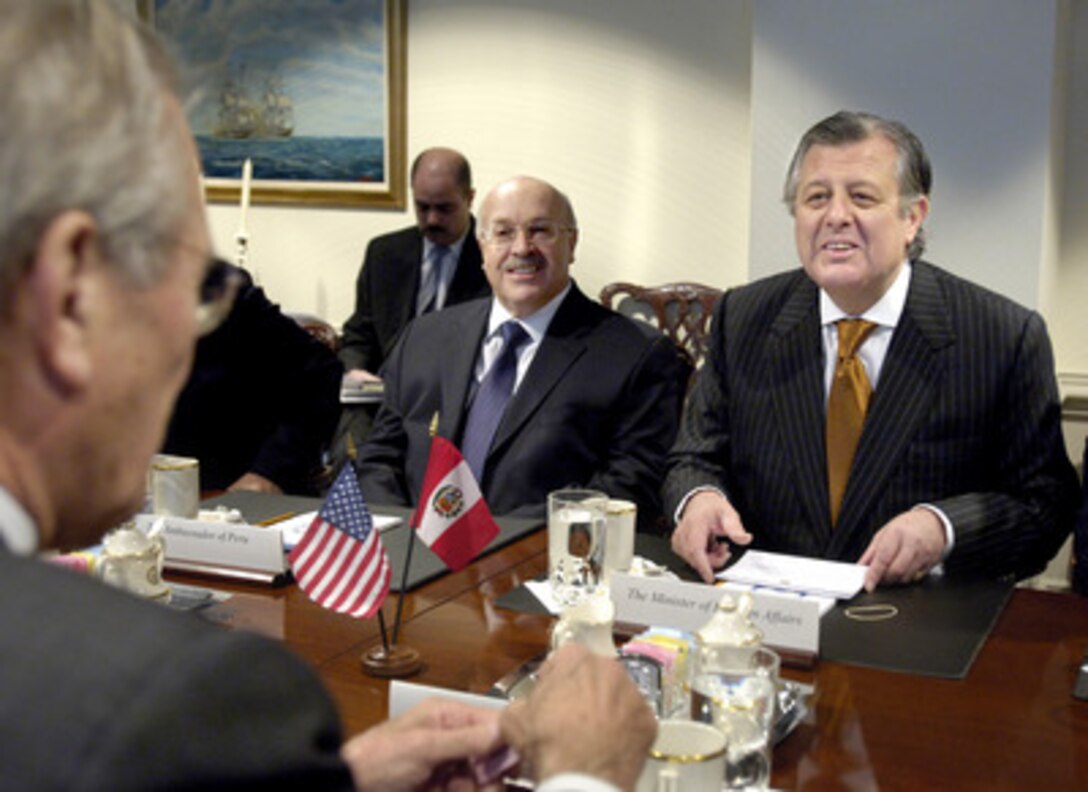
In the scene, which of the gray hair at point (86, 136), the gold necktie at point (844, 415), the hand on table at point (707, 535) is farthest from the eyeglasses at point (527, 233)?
the gray hair at point (86, 136)

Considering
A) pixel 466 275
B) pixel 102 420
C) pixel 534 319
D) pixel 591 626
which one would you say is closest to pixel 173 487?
pixel 591 626

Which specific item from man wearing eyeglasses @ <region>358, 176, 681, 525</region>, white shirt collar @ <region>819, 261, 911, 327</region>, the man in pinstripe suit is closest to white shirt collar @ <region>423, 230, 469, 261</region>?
man wearing eyeglasses @ <region>358, 176, 681, 525</region>

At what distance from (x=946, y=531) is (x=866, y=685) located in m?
0.68

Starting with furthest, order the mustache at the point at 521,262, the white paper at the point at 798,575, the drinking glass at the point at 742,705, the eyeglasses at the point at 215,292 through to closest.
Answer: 1. the mustache at the point at 521,262
2. the white paper at the point at 798,575
3. the drinking glass at the point at 742,705
4. the eyeglasses at the point at 215,292

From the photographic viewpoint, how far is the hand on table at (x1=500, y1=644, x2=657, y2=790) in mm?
1052

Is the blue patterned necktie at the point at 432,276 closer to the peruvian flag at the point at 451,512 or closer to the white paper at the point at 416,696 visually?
the peruvian flag at the point at 451,512

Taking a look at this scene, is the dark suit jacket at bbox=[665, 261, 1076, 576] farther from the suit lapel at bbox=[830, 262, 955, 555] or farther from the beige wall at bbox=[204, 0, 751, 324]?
the beige wall at bbox=[204, 0, 751, 324]

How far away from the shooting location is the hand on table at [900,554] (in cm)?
207

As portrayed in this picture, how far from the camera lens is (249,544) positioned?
2094 millimetres

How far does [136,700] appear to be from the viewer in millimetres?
632

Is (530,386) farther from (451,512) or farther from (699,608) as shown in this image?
(699,608)

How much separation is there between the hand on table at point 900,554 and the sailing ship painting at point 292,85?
13.1 ft

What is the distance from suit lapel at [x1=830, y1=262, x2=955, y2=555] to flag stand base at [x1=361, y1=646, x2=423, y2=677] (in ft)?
3.68

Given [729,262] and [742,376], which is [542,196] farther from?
[729,262]
